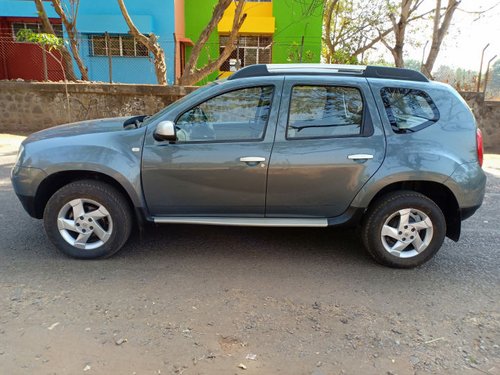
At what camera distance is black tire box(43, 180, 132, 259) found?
12.7 feet

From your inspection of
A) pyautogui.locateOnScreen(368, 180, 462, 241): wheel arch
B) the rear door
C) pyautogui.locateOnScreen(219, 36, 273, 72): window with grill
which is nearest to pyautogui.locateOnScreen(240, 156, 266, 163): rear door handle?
the rear door

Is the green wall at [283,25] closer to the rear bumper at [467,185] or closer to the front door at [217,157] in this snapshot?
the front door at [217,157]

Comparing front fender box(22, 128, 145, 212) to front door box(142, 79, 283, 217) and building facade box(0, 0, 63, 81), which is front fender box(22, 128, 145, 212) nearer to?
front door box(142, 79, 283, 217)

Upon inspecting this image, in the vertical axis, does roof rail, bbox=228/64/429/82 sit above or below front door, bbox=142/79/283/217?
above

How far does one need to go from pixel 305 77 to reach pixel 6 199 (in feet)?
15.2

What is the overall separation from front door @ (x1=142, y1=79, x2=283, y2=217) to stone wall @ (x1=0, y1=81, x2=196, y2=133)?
26.3 ft

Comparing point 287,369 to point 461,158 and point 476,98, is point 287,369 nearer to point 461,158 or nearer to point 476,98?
point 461,158

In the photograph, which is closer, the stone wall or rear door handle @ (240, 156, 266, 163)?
rear door handle @ (240, 156, 266, 163)

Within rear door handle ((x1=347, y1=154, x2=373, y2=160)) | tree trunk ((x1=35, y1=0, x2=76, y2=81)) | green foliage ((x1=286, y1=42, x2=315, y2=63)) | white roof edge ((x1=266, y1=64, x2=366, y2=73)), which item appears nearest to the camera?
rear door handle ((x1=347, y1=154, x2=373, y2=160))

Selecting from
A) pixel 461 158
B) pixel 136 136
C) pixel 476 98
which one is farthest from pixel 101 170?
pixel 476 98

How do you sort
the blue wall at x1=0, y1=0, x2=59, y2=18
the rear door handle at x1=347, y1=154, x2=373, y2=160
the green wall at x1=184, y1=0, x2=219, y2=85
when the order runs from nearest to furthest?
the rear door handle at x1=347, y1=154, x2=373, y2=160 → the blue wall at x1=0, y1=0, x2=59, y2=18 → the green wall at x1=184, y1=0, x2=219, y2=85

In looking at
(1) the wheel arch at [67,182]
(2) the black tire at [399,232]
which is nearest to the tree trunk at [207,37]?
(1) the wheel arch at [67,182]

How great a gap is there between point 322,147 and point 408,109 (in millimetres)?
937

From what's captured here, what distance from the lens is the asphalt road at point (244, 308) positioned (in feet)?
8.79
